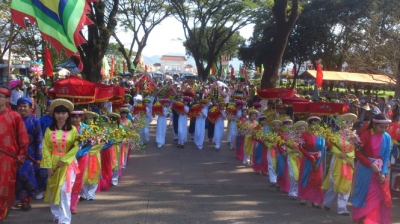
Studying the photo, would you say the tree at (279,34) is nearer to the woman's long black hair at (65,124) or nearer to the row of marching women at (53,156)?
the row of marching women at (53,156)

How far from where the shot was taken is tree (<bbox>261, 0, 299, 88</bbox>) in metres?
14.3

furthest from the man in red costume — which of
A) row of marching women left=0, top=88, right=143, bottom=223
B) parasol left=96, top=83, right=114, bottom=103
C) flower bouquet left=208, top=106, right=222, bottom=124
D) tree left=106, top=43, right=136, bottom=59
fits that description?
tree left=106, top=43, right=136, bottom=59

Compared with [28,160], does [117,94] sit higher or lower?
higher

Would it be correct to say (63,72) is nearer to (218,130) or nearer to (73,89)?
(218,130)

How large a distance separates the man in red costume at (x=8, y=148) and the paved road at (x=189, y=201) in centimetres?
38

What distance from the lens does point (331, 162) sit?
7363 millimetres

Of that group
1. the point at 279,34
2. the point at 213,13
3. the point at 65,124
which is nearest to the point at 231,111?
the point at 279,34

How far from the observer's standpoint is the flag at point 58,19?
8008mm

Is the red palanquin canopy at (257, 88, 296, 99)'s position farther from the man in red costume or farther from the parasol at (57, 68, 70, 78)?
the parasol at (57, 68, 70, 78)

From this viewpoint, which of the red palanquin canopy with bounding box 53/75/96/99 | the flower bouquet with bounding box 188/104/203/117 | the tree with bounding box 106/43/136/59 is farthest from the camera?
the tree with bounding box 106/43/136/59

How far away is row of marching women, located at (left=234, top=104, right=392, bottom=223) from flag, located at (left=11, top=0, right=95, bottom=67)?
4.11 metres

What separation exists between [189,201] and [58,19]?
388 centimetres

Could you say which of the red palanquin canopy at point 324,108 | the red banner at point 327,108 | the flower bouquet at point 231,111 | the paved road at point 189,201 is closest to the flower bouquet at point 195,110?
the flower bouquet at point 231,111

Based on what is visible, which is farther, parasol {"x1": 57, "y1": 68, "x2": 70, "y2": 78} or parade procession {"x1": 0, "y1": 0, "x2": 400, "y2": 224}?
parasol {"x1": 57, "y1": 68, "x2": 70, "y2": 78}
